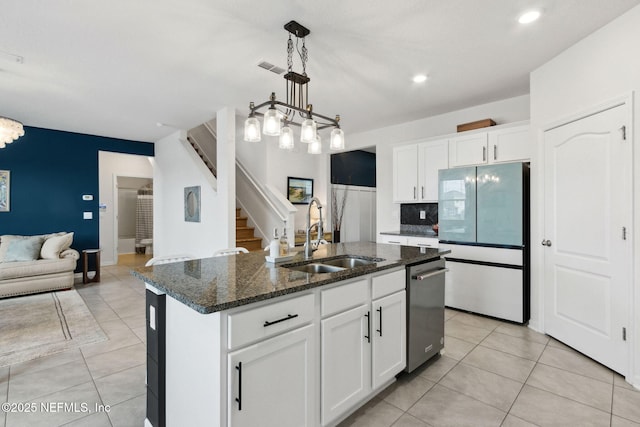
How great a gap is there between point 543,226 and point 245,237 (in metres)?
4.55

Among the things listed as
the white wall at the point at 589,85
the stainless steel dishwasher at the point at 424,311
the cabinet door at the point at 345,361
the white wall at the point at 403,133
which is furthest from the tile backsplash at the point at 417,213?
the cabinet door at the point at 345,361

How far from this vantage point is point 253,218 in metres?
6.15

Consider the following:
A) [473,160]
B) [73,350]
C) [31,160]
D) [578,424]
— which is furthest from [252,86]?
[31,160]

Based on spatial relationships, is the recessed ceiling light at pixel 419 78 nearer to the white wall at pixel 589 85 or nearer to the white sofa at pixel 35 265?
the white wall at pixel 589 85

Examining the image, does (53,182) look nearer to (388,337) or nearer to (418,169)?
(418,169)

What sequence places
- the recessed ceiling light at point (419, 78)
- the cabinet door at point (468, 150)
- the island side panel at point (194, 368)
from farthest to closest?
the cabinet door at point (468, 150), the recessed ceiling light at point (419, 78), the island side panel at point (194, 368)

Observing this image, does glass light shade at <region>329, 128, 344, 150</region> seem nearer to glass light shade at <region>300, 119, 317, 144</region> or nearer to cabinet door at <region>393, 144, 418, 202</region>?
glass light shade at <region>300, 119, 317, 144</region>

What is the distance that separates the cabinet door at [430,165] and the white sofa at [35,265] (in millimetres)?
5471

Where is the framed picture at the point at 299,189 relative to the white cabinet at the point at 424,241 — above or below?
above

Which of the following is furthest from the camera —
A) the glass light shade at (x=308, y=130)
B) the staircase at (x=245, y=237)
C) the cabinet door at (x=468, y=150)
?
the staircase at (x=245, y=237)

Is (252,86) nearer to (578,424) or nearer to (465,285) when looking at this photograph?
(465,285)

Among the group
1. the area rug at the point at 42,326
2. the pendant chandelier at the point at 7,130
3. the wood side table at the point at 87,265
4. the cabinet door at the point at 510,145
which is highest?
the pendant chandelier at the point at 7,130

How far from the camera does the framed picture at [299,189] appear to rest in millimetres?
6216

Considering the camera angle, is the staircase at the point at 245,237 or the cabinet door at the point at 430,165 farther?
the staircase at the point at 245,237
